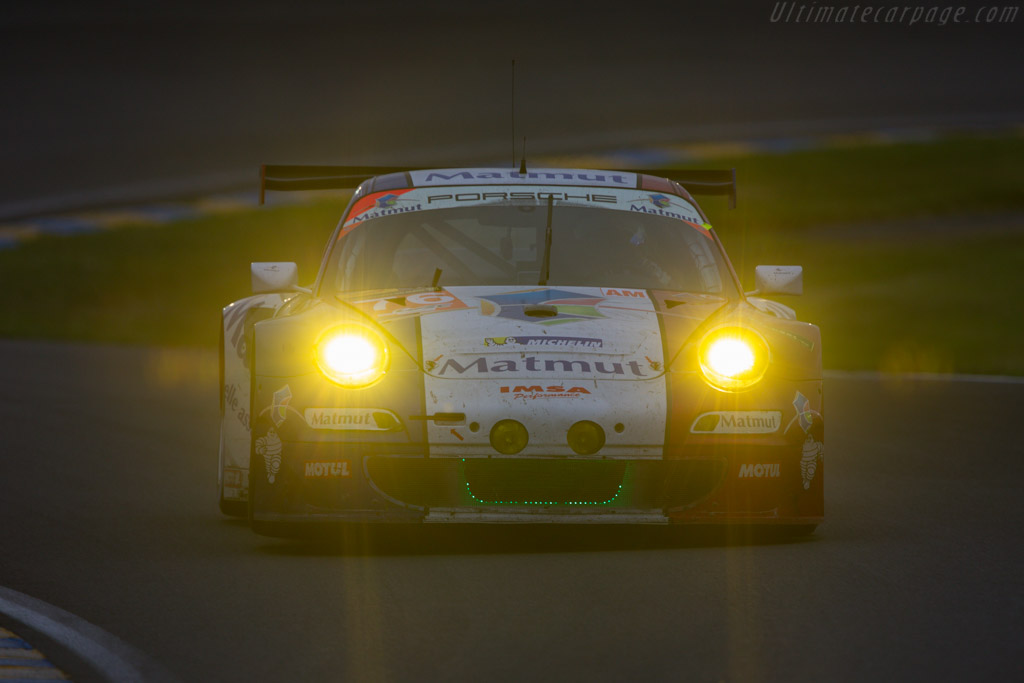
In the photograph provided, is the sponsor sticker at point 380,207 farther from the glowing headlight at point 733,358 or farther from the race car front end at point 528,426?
the glowing headlight at point 733,358

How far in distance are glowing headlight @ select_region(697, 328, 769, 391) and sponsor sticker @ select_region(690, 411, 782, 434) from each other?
0.10m

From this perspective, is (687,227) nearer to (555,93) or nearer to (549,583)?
(549,583)

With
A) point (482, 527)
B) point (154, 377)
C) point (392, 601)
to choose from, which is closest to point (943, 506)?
point (482, 527)

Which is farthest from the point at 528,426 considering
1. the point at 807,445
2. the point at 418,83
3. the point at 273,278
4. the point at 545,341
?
the point at 418,83

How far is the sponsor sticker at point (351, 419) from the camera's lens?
562 cm

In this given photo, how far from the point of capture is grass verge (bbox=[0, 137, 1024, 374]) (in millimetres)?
15133

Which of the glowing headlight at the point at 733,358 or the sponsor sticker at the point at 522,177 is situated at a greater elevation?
the sponsor sticker at the point at 522,177

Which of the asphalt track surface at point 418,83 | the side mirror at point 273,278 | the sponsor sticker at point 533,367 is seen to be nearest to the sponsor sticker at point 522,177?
the side mirror at point 273,278

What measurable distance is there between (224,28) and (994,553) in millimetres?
26989

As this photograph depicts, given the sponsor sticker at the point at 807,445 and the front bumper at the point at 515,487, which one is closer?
the front bumper at the point at 515,487

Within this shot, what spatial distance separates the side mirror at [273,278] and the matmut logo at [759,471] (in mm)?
2028

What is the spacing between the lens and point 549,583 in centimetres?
515

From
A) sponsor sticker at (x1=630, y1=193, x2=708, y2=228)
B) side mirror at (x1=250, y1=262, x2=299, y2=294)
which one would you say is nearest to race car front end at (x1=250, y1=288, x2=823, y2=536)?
side mirror at (x1=250, y1=262, x2=299, y2=294)

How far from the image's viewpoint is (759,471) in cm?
573
